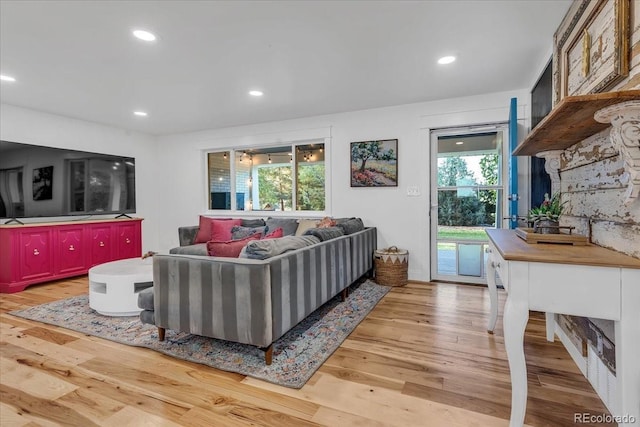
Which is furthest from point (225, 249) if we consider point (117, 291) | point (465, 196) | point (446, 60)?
point (465, 196)

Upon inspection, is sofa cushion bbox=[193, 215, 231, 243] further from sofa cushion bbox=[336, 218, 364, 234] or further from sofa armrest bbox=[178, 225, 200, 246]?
sofa cushion bbox=[336, 218, 364, 234]

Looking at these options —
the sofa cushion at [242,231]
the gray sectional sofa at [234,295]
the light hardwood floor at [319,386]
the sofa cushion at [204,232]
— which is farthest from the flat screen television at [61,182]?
the gray sectional sofa at [234,295]

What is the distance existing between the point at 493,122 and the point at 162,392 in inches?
162

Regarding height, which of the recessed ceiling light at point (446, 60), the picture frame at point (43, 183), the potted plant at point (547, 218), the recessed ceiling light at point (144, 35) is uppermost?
the recessed ceiling light at point (446, 60)

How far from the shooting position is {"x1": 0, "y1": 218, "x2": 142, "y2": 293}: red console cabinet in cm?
383

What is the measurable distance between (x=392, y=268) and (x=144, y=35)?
3.34 meters

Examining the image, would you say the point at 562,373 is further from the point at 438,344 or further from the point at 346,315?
the point at 346,315

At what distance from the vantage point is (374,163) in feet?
14.3

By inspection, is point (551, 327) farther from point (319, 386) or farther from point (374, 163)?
point (374, 163)

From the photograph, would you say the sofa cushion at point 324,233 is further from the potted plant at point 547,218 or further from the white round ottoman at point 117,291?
the potted plant at point 547,218

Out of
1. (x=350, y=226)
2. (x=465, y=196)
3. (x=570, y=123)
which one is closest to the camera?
(x=570, y=123)

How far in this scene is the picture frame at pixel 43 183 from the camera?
4.20m

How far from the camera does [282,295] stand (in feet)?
6.93

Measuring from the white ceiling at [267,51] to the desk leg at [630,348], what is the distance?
6.10 ft
